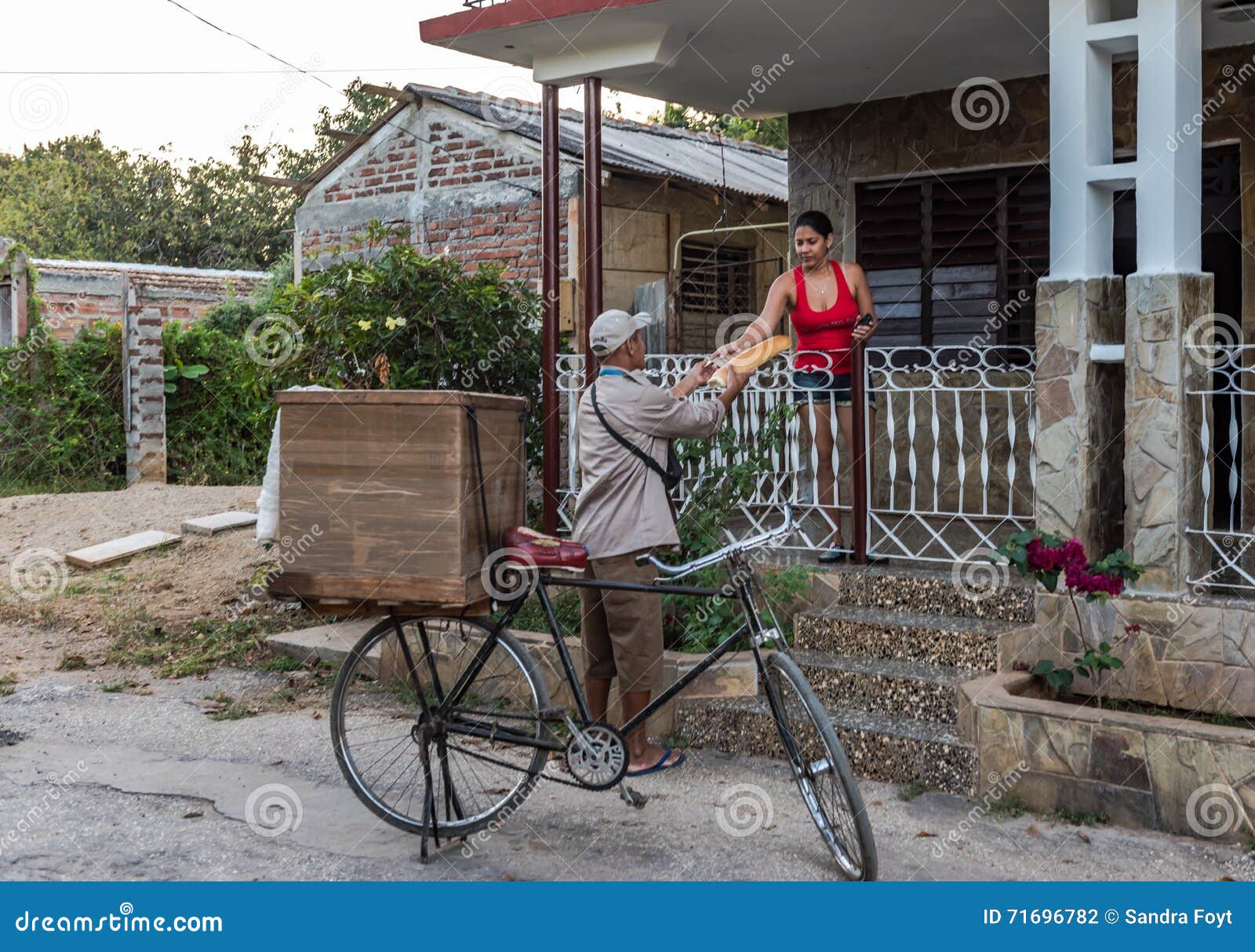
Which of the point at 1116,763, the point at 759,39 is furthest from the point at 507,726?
the point at 759,39

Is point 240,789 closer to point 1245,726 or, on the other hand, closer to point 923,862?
point 923,862

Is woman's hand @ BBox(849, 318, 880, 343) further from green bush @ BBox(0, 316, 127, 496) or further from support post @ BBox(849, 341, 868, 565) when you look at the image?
green bush @ BBox(0, 316, 127, 496)

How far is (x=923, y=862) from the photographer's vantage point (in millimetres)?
4434

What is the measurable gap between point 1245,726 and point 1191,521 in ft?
3.11

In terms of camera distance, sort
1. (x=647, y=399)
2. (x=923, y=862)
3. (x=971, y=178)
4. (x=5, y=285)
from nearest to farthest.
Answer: (x=923, y=862)
(x=647, y=399)
(x=971, y=178)
(x=5, y=285)

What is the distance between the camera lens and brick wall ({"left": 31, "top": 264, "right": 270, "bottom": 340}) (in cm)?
1748

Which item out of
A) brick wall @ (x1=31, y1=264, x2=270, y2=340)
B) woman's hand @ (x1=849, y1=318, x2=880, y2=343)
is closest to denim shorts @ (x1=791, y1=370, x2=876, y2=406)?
woman's hand @ (x1=849, y1=318, x2=880, y2=343)

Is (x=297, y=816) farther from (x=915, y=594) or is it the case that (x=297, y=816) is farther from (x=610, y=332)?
(x=915, y=594)

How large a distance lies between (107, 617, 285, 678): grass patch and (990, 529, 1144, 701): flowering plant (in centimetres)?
431

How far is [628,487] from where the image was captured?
16.5 feet

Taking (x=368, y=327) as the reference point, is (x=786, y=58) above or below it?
above

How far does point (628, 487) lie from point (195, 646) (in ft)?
12.7

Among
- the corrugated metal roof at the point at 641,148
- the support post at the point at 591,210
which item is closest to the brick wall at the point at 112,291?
the corrugated metal roof at the point at 641,148

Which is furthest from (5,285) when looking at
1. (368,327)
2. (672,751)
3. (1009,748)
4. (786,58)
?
(1009,748)
